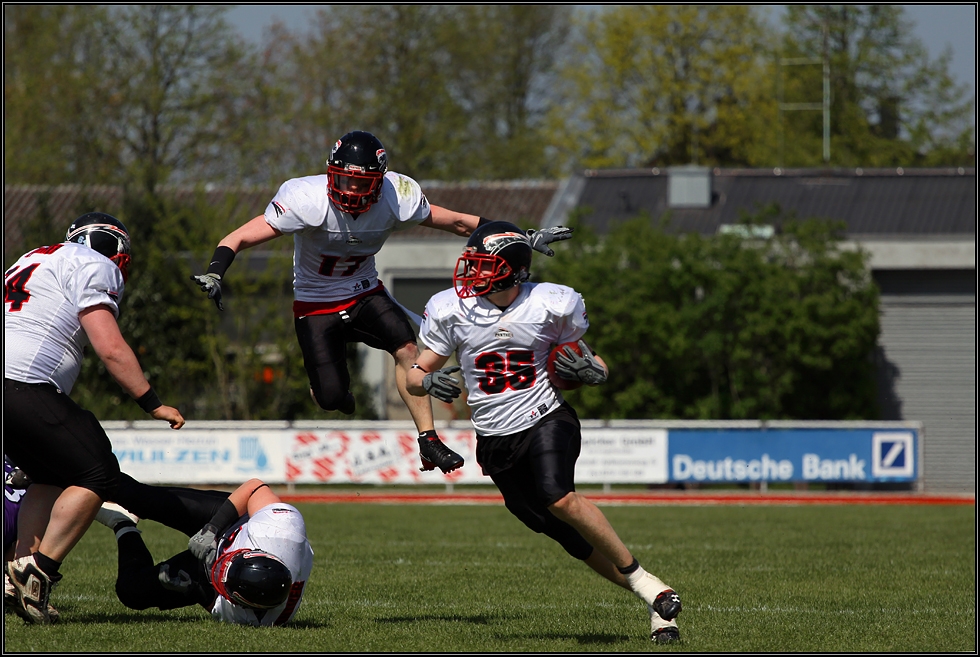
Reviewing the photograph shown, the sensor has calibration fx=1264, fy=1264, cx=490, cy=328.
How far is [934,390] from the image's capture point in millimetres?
26547

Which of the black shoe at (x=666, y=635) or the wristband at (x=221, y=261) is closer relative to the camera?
the black shoe at (x=666, y=635)

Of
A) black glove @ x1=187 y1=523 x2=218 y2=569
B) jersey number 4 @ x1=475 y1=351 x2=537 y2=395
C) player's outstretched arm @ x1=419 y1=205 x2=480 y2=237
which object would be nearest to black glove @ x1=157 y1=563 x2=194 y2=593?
black glove @ x1=187 y1=523 x2=218 y2=569

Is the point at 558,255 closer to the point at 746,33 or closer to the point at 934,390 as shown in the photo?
the point at 934,390

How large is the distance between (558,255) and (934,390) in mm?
8442

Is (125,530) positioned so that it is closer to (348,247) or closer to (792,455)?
(348,247)

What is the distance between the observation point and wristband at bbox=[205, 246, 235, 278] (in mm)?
7074

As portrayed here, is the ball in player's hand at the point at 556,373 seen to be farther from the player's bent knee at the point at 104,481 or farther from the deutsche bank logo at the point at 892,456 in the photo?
the deutsche bank logo at the point at 892,456

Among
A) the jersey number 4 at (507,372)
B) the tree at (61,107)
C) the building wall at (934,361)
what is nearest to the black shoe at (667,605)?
the jersey number 4 at (507,372)

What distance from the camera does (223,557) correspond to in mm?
6625

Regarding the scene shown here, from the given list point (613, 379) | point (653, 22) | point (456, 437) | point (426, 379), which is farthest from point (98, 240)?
point (653, 22)

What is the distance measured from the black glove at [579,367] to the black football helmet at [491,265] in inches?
19.3

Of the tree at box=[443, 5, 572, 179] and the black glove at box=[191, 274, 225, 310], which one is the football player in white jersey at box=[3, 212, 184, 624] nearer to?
the black glove at box=[191, 274, 225, 310]

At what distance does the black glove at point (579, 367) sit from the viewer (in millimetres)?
6535

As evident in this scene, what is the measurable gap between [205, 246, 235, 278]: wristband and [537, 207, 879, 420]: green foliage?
57.6ft
